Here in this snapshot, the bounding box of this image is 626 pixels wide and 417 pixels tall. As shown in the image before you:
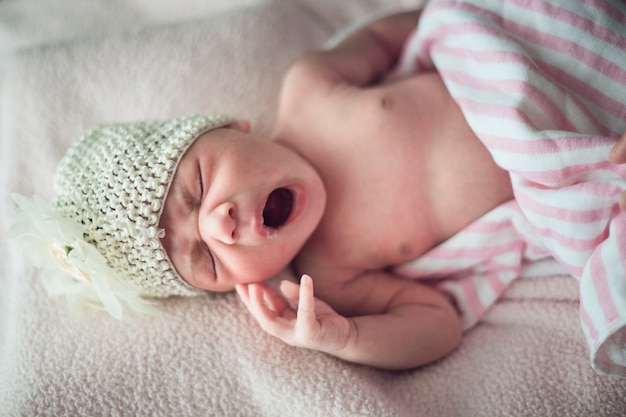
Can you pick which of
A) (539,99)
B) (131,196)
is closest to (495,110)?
(539,99)

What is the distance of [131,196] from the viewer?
101cm

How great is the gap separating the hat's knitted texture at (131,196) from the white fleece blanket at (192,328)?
142 mm

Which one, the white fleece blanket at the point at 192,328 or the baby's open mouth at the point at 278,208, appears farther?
the baby's open mouth at the point at 278,208

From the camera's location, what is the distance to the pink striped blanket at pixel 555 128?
0.99m

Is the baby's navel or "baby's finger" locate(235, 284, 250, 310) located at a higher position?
the baby's navel

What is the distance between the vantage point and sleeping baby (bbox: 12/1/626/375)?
101 cm

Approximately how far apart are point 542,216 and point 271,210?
Answer: 531 millimetres

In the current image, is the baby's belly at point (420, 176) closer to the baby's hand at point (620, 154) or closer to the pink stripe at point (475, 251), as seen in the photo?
the pink stripe at point (475, 251)

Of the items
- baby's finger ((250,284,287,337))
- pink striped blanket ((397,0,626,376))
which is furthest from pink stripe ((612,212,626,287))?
baby's finger ((250,284,287,337))

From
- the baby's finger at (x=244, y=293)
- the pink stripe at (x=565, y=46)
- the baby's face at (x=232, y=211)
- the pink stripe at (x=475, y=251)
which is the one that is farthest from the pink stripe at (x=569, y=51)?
the baby's finger at (x=244, y=293)

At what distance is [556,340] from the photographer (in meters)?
1.15

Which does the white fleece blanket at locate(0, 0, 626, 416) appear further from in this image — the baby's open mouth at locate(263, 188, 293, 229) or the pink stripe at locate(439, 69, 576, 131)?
the pink stripe at locate(439, 69, 576, 131)

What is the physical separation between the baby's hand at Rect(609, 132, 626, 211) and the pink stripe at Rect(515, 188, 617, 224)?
11 cm

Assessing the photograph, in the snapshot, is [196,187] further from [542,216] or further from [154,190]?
[542,216]
